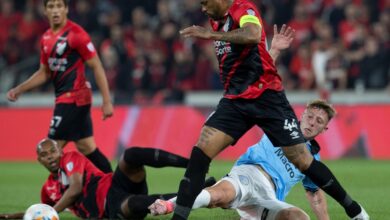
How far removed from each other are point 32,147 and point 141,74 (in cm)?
339

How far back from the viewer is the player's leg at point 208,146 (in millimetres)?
6898

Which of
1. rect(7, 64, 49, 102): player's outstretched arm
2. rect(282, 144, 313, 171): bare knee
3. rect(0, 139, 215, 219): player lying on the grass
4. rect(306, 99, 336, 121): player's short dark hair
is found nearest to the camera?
rect(282, 144, 313, 171): bare knee

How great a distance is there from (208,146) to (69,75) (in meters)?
3.74

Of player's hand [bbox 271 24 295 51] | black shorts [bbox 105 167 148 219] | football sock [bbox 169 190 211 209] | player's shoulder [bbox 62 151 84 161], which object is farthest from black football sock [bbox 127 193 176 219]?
player's hand [bbox 271 24 295 51]

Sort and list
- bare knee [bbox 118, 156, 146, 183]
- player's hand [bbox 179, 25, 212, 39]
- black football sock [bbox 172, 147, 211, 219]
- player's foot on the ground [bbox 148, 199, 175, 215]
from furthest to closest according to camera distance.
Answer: bare knee [bbox 118, 156, 146, 183] < player's foot on the ground [bbox 148, 199, 175, 215] < black football sock [bbox 172, 147, 211, 219] < player's hand [bbox 179, 25, 212, 39]

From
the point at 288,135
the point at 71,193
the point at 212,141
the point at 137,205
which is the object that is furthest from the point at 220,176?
the point at 212,141

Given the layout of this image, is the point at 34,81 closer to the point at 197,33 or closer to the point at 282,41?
the point at 282,41

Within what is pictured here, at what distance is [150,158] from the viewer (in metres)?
8.18

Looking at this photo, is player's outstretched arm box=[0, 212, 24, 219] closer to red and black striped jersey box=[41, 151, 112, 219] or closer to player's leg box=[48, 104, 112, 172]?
red and black striped jersey box=[41, 151, 112, 219]

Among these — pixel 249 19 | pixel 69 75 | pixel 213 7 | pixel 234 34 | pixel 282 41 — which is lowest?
pixel 69 75

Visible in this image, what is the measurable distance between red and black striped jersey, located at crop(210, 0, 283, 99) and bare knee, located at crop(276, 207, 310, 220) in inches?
39.7

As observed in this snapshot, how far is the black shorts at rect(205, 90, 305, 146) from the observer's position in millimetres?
7156

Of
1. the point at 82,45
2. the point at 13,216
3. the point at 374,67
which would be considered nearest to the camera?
the point at 13,216

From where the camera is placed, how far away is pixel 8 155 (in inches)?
718
